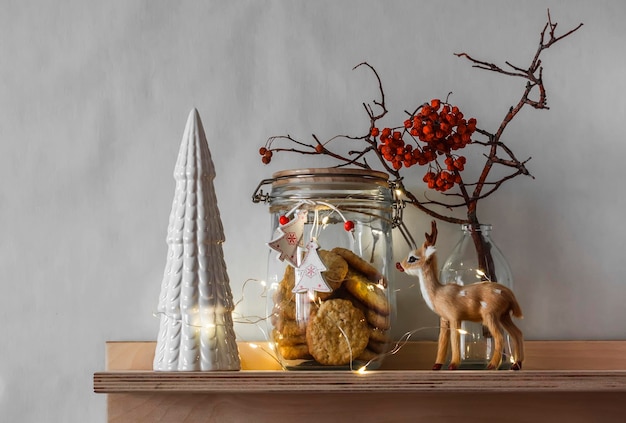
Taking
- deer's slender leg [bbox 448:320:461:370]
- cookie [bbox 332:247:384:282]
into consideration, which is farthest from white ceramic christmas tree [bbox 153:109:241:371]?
deer's slender leg [bbox 448:320:461:370]

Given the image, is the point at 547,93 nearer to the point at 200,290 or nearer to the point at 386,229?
the point at 386,229

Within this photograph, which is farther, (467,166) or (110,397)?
(467,166)

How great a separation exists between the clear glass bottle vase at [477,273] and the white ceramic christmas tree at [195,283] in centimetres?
28

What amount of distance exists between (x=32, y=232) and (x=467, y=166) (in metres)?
0.61

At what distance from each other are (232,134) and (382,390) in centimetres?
43

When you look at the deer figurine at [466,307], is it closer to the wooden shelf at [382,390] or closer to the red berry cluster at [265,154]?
the wooden shelf at [382,390]

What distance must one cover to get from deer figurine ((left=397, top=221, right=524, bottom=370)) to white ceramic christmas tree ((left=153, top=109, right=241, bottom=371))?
24 centimetres

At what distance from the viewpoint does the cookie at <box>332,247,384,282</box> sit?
0.89m

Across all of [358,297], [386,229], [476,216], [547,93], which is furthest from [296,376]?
A: [547,93]

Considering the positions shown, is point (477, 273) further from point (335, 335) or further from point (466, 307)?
point (335, 335)

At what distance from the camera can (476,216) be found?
3.36 feet

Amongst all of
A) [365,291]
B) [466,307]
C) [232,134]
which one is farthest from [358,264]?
[232,134]

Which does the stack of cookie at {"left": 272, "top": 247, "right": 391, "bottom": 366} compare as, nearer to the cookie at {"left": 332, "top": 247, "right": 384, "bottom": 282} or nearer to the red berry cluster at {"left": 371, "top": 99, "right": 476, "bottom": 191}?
the cookie at {"left": 332, "top": 247, "right": 384, "bottom": 282}

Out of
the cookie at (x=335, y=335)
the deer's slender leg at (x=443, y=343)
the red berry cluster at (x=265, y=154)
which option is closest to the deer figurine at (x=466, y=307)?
the deer's slender leg at (x=443, y=343)
